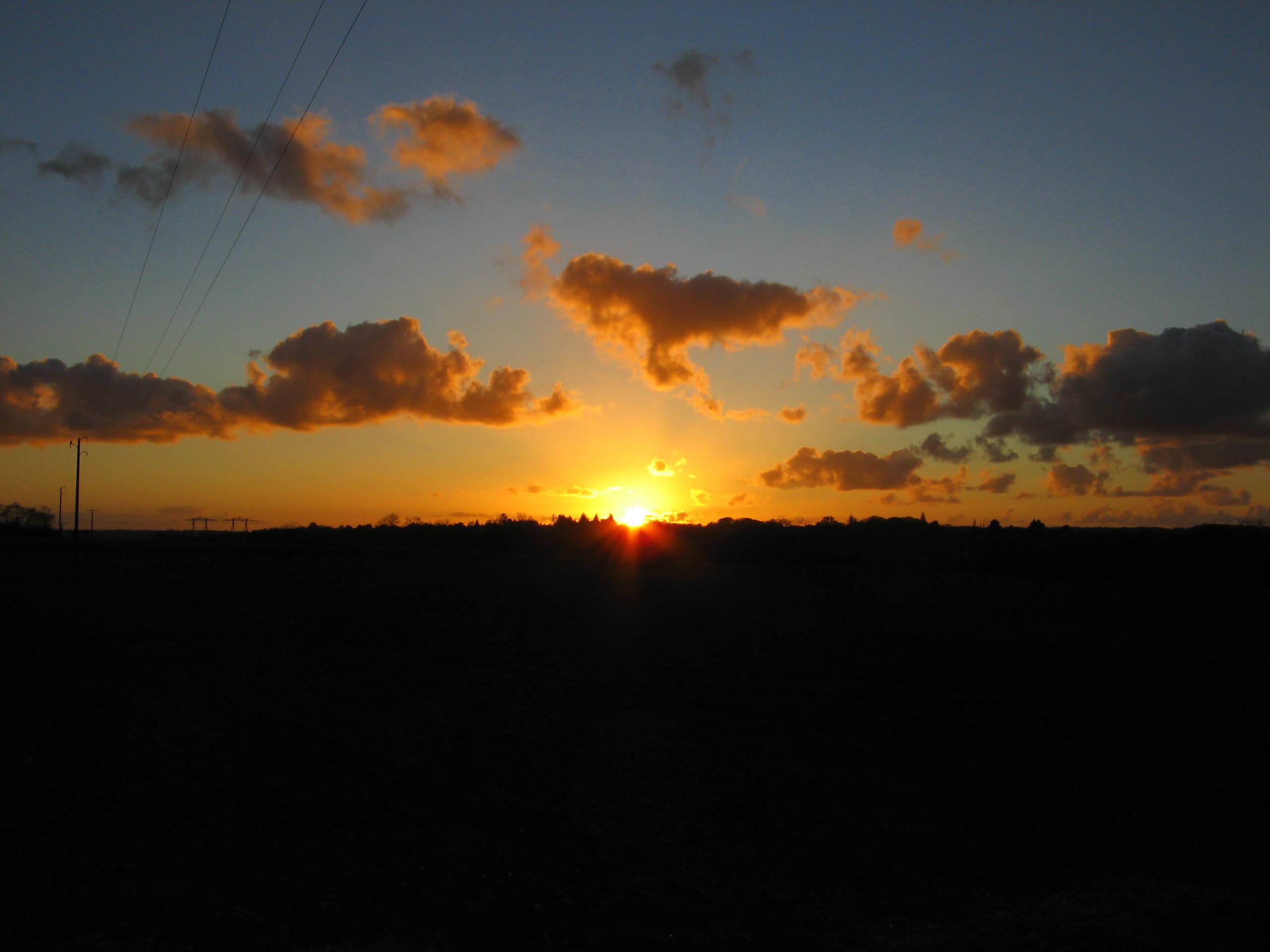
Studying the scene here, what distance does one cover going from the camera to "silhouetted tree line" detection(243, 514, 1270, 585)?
7200 cm

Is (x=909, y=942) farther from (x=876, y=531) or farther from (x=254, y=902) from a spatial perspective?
(x=876, y=531)

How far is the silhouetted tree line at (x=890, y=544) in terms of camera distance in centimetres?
7200

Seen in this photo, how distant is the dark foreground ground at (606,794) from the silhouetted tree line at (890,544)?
2140 inches

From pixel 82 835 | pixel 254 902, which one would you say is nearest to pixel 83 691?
pixel 82 835

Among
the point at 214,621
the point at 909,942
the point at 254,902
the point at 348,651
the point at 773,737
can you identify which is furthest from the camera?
the point at 214,621

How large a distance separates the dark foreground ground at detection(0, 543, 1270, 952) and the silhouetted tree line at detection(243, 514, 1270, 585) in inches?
2140

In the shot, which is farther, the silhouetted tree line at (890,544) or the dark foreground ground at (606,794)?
the silhouetted tree line at (890,544)

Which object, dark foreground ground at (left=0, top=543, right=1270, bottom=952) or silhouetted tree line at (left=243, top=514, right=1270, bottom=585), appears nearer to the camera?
dark foreground ground at (left=0, top=543, right=1270, bottom=952)

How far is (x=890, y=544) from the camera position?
90.2m

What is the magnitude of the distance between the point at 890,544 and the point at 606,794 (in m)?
84.3

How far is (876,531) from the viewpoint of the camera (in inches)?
3654

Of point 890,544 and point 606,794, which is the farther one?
point 890,544

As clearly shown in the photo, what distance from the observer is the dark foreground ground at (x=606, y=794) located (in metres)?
6.75

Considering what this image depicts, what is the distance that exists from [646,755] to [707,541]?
83.1 meters
